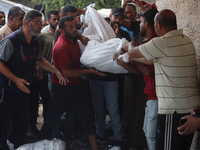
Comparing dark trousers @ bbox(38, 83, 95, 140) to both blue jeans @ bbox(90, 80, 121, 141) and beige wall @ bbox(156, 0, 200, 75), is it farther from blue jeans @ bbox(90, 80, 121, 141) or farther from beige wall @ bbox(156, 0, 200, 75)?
beige wall @ bbox(156, 0, 200, 75)

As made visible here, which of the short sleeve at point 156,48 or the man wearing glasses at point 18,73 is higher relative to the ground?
the short sleeve at point 156,48

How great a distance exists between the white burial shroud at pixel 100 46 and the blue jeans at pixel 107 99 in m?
0.40

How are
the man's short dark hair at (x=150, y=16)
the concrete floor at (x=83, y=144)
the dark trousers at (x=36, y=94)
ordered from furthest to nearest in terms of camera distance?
the dark trousers at (x=36, y=94) → the concrete floor at (x=83, y=144) → the man's short dark hair at (x=150, y=16)

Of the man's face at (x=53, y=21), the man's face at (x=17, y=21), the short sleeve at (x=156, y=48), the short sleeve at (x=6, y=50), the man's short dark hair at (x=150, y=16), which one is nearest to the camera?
the short sleeve at (x=156, y=48)

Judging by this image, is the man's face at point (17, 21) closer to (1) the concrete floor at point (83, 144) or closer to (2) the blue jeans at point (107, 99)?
(2) the blue jeans at point (107, 99)

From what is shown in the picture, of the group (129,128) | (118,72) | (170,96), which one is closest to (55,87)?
(118,72)

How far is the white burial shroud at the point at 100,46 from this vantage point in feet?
12.2

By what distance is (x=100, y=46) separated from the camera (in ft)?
12.4

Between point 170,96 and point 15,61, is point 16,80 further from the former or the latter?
point 170,96

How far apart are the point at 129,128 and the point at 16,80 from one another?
1.84m

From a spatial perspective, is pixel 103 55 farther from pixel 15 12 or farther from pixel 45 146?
pixel 15 12

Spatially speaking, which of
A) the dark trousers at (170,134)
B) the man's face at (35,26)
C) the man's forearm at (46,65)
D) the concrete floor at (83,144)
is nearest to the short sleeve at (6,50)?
the man's face at (35,26)

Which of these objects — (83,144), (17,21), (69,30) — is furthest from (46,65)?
(83,144)

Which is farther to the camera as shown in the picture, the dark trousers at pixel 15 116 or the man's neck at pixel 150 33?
the dark trousers at pixel 15 116
